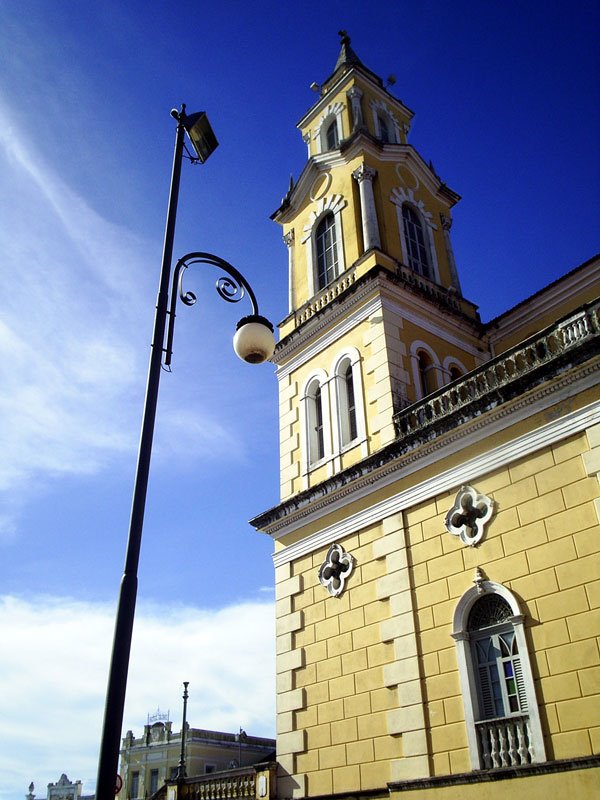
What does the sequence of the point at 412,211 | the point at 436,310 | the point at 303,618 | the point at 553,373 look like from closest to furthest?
the point at 553,373
the point at 303,618
the point at 436,310
the point at 412,211

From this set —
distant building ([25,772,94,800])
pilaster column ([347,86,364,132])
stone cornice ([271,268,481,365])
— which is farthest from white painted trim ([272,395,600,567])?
distant building ([25,772,94,800])

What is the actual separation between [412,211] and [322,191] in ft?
8.90

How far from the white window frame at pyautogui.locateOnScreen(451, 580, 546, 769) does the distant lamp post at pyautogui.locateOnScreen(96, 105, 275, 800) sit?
6545 mm

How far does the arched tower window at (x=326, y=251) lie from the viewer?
66.9 feet

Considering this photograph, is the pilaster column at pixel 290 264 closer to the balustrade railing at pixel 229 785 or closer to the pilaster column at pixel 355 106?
the pilaster column at pixel 355 106

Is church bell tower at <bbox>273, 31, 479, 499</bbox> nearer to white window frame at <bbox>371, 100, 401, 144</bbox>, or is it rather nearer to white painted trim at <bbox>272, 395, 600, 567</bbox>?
white window frame at <bbox>371, 100, 401, 144</bbox>

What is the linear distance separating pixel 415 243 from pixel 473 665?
12232 millimetres

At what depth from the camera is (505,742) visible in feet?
36.8

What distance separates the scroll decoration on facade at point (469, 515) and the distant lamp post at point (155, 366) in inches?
253

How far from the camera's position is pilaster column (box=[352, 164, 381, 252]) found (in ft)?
62.4

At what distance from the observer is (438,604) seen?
13094 mm

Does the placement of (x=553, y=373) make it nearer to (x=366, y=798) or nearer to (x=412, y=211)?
(x=366, y=798)

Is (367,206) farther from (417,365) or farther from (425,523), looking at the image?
(425,523)

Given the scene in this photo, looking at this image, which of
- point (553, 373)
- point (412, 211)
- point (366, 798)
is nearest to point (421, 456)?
point (553, 373)
